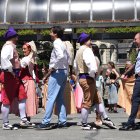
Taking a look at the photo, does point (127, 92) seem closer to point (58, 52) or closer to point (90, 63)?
point (90, 63)

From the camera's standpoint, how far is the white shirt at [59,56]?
927 cm

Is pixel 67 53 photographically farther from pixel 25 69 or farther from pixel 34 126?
pixel 34 126

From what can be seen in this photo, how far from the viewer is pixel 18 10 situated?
818 inches

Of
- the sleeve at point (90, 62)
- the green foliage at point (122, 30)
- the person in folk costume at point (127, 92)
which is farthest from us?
the green foliage at point (122, 30)

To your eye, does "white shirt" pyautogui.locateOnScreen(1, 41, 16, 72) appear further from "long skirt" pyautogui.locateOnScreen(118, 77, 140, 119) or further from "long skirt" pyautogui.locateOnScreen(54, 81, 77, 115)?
"long skirt" pyautogui.locateOnScreen(118, 77, 140, 119)

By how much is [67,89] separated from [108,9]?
10.9 m

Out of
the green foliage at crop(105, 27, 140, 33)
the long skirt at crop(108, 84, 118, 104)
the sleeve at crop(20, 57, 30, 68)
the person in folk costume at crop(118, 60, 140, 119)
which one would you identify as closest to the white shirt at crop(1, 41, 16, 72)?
the sleeve at crop(20, 57, 30, 68)

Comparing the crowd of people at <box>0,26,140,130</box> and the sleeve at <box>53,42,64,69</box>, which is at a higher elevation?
the sleeve at <box>53,42,64,69</box>

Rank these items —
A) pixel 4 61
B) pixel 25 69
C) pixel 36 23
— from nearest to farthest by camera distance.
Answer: pixel 4 61
pixel 25 69
pixel 36 23

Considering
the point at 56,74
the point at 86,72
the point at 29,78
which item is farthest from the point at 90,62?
the point at 29,78

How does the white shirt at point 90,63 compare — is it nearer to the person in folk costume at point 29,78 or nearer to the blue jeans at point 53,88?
the blue jeans at point 53,88

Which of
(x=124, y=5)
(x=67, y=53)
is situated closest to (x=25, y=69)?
(x=67, y=53)

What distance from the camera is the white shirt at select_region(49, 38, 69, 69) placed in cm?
927

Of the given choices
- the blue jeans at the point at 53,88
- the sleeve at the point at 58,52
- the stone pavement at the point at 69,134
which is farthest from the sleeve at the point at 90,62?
the stone pavement at the point at 69,134
